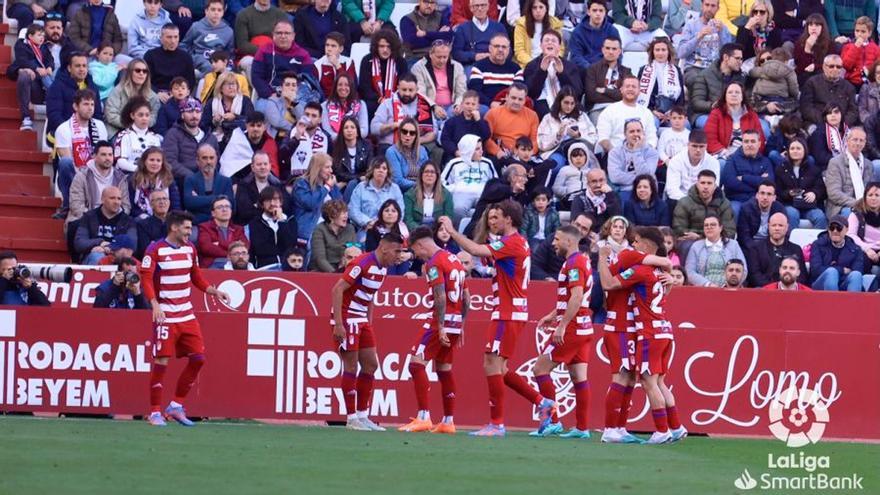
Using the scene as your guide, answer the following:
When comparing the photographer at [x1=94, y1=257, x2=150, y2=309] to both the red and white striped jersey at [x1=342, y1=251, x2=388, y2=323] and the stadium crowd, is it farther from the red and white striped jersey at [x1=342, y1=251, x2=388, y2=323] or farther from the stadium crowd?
the red and white striped jersey at [x1=342, y1=251, x2=388, y2=323]

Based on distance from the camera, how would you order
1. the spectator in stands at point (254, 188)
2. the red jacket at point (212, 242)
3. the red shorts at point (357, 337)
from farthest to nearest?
the spectator in stands at point (254, 188), the red jacket at point (212, 242), the red shorts at point (357, 337)

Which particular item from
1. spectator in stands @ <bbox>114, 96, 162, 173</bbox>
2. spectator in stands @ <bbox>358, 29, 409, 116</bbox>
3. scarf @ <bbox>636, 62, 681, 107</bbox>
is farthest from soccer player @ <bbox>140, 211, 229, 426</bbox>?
scarf @ <bbox>636, 62, 681, 107</bbox>

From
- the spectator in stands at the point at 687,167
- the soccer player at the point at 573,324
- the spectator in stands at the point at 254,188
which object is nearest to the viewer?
the soccer player at the point at 573,324

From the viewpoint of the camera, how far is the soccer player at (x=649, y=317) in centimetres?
1571

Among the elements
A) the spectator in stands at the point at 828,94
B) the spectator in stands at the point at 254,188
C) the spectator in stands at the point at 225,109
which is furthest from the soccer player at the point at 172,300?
the spectator in stands at the point at 828,94

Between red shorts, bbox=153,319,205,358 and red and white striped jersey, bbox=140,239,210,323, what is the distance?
7 cm

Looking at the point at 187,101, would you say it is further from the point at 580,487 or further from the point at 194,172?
the point at 580,487

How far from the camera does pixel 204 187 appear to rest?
20297mm

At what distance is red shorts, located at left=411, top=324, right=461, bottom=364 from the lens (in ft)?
53.9

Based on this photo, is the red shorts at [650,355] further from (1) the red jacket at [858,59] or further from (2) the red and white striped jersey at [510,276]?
(1) the red jacket at [858,59]

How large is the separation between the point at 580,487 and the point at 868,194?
35.6 feet

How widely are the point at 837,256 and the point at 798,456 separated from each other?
5.50m

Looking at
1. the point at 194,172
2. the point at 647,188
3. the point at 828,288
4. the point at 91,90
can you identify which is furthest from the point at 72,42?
the point at 828,288

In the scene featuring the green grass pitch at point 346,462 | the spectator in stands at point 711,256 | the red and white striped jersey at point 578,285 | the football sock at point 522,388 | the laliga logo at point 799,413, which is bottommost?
the green grass pitch at point 346,462
